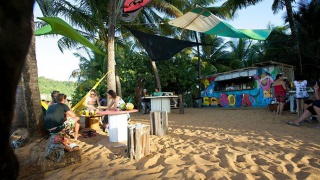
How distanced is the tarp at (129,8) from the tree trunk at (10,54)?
5504 mm

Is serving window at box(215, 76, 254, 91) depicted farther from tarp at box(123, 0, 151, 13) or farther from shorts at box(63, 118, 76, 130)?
shorts at box(63, 118, 76, 130)

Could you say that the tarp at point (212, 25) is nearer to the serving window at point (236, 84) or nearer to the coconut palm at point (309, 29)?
the serving window at point (236, 84)

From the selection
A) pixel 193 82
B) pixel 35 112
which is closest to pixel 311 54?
pixel 193 82

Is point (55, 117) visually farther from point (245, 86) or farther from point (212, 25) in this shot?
point (245, 86)

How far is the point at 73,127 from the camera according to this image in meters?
4.62

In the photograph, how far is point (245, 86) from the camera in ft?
40.8

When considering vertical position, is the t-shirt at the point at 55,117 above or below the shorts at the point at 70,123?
above

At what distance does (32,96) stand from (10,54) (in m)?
4.07

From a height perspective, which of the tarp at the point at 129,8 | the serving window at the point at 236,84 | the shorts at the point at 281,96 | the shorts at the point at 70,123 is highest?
the tarp at the point at 129,8

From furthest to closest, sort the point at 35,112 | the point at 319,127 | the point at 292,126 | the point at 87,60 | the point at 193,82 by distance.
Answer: the point at 87,60 → the point at 193,82 → the point at 292,126 → the point at 319,127 → the point at 35,112

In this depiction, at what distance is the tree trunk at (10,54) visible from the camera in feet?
2.07

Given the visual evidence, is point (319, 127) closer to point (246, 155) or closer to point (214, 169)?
point (246, 155)

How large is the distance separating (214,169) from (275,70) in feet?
32.5

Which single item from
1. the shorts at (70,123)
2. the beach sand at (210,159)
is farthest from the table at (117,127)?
the shorts at (70,123)
